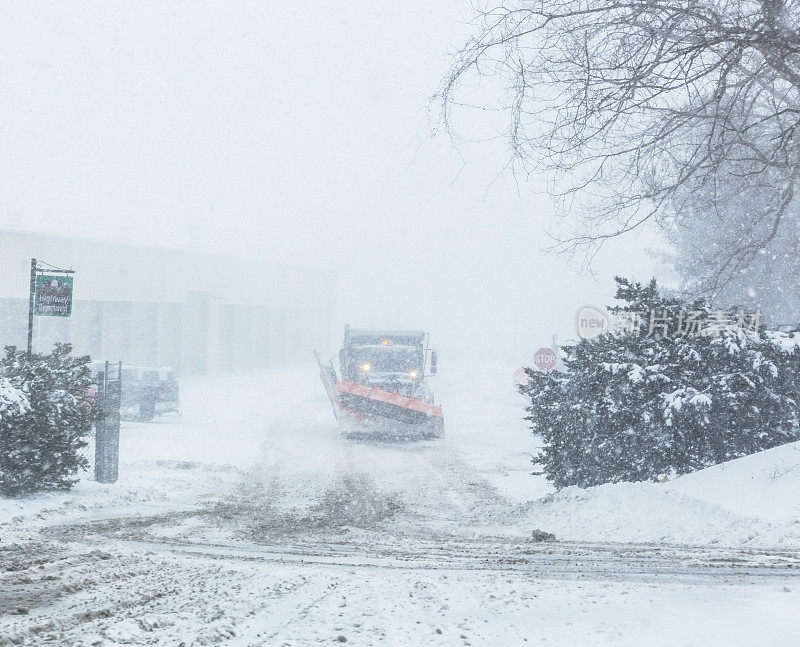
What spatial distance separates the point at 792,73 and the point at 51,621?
24.3 ft

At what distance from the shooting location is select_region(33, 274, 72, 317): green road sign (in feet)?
36.1

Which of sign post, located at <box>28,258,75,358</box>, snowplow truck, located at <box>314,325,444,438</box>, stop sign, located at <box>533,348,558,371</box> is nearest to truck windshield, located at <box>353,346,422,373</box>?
snowplow truck, located at <box>314,325,444,438</box>

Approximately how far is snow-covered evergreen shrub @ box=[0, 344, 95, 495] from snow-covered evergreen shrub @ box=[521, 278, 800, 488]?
264 inches

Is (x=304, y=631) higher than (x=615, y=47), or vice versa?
(x=615, y=47)

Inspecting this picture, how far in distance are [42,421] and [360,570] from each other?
5537 mm

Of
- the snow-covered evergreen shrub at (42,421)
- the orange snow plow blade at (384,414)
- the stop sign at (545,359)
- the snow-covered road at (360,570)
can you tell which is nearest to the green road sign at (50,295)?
the snow-covered evergreen shrub at (42,421)

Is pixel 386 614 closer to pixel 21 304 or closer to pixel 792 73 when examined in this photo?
pixel 792 73

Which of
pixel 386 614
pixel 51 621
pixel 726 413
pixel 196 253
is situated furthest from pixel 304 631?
pixel 196 253

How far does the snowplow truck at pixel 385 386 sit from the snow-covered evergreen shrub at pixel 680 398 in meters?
10.6

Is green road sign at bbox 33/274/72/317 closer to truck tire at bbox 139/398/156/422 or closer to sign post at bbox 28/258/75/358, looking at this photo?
sign post at bbox 28/258/75/358

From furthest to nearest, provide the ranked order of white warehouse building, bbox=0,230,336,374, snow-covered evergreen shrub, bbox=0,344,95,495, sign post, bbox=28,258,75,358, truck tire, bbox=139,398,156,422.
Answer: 1. white warehouse building, bbox=0,230,336,374
2. truck tire, bbox=139,398,156,422
3. sign post, bbox=28,258,75,358
4. snow-covered evergreen shrub, bbox=0,344,95,495

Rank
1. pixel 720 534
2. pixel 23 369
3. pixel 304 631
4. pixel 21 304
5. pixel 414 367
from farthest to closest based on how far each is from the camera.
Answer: pixel 21 304, pixel 414 367, pixel 23 369, pixel 720 534, pixel 304 631

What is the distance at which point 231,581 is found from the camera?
543cm

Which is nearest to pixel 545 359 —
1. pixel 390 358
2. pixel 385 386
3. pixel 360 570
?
pixel 385 386
